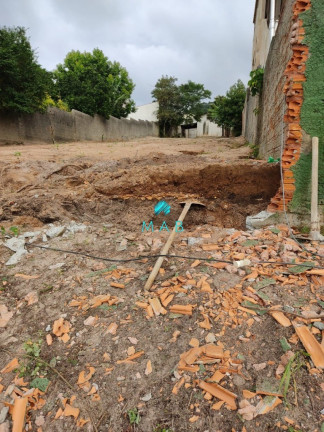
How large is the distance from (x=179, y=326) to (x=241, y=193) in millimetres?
2838

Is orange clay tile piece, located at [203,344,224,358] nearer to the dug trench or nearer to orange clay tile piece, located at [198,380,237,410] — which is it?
orange clay tile piece, located at [198,380,237,410]

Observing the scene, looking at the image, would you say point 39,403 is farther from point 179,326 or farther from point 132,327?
point 179,326

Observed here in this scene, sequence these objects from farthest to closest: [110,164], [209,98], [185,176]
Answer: [209,98] < [110,164] < [185,176]

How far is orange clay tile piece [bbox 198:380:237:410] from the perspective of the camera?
139cm

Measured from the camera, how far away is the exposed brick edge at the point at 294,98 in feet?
9.23

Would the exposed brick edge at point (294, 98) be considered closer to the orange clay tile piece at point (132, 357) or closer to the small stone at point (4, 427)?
the orange clay tile piece at point (132, 357)

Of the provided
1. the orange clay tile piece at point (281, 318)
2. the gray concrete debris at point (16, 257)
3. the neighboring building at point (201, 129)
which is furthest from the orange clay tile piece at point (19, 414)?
the neighboring building at point (201, 129)

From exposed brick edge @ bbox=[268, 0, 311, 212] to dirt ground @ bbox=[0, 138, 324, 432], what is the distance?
2.34ft

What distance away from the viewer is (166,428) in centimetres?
134

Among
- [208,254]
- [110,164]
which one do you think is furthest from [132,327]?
[110,164]

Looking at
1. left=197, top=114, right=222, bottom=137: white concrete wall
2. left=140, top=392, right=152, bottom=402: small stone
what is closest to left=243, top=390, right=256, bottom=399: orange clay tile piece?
left=140, top=392, right=152, bottom=402: small stone

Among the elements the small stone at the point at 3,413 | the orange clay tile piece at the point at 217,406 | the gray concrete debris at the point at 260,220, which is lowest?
the small stone at the point at 3,413

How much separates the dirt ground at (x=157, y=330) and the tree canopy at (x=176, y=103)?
2596cm

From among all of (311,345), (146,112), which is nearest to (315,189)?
(311,345)
